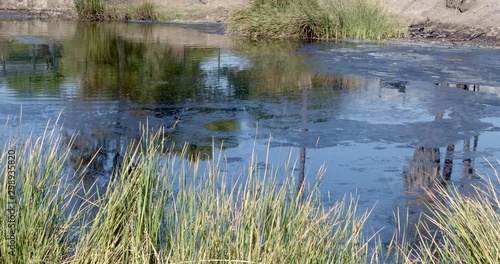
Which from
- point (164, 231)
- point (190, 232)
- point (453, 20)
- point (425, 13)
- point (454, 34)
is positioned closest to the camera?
point (190, 232)

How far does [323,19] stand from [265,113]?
11.5 m

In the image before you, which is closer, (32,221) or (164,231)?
(32,221)

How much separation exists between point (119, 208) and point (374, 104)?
22.4 feet

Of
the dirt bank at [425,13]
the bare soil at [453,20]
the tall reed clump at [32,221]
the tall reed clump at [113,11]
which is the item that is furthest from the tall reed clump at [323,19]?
the tall reed clump at [32,221]

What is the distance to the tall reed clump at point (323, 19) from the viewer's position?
67.3 ft

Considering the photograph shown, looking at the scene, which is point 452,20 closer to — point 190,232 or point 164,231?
point 164,231

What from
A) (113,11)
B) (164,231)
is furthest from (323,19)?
(164,231)

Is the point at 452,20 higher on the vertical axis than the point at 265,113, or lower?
higher

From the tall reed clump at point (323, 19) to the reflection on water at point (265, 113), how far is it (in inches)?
173

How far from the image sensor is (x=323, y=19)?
→ 20.8 metres

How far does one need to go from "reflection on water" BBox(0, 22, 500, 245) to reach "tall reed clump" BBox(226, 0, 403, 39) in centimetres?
439

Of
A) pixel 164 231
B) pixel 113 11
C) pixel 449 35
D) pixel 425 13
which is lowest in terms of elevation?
pixel 113 11

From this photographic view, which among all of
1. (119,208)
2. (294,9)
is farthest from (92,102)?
(294,9)

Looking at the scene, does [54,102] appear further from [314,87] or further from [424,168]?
[424,168]
